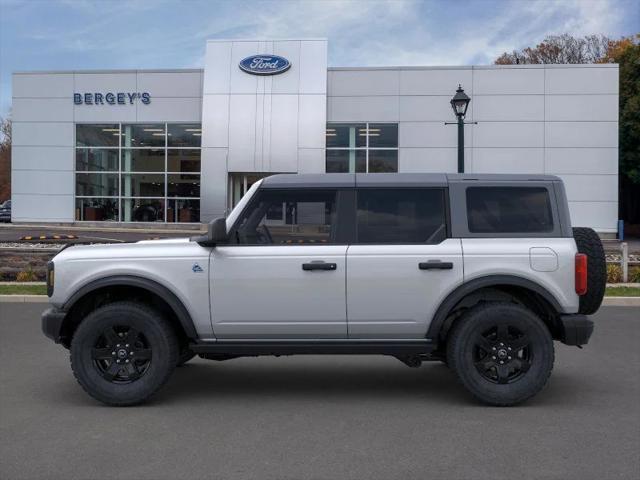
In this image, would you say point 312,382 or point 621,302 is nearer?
point 312,382

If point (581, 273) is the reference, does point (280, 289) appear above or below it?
below

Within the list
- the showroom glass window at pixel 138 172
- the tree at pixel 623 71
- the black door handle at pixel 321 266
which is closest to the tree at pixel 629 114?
the tree at pixel 623 71

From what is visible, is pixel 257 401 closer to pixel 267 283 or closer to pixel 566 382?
pixel 267 283

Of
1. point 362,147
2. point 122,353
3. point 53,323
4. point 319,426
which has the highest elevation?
point 362,147

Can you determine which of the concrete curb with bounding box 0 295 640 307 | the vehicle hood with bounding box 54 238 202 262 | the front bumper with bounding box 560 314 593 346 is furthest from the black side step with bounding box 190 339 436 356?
the concrete curb with bounding box 0 295 640 307

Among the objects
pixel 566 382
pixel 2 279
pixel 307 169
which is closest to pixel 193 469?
pixel 566 382

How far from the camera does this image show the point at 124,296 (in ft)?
19.3

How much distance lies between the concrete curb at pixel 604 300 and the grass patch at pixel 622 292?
441 millimetres

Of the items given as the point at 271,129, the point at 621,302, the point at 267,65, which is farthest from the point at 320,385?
the point at 267,65

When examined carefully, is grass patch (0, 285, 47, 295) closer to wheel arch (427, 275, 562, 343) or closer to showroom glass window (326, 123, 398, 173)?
wheel arch (427, 275, 562, 343)

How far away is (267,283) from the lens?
546 cm

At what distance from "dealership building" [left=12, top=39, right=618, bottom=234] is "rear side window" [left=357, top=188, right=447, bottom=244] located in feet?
86.3

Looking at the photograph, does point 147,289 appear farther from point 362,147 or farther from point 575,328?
point 362,147

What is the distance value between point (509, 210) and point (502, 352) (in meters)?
1.16
